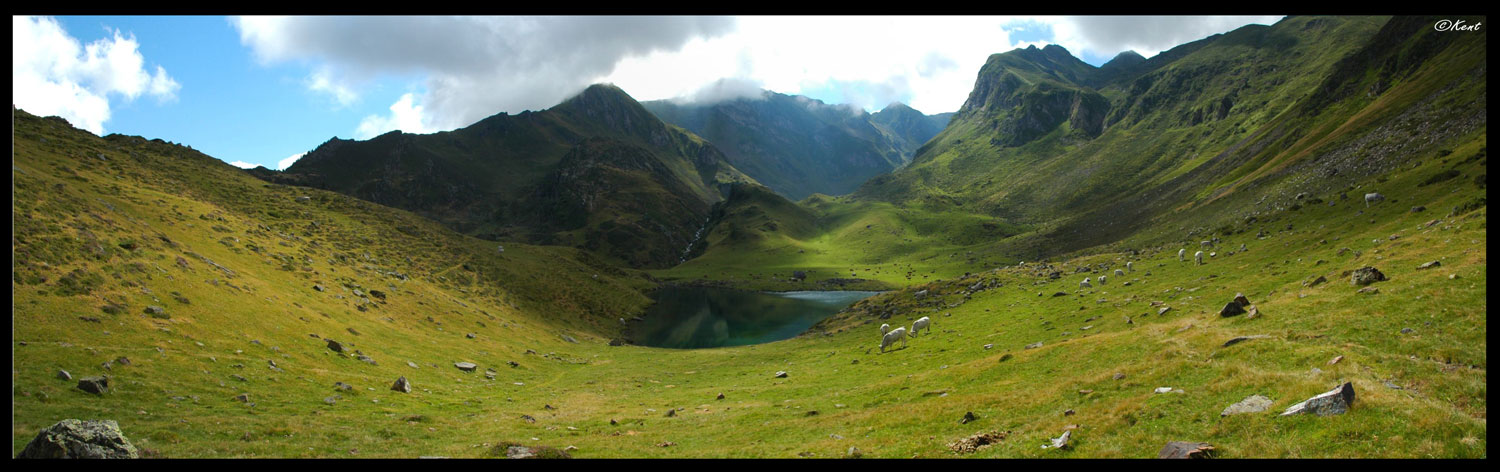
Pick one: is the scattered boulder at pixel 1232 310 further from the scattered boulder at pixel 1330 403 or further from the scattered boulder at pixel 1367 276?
the scattered boulder at pixel 1330 403

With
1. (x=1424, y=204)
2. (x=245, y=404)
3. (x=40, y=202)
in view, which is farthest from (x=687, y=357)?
(x=1424, y=204)

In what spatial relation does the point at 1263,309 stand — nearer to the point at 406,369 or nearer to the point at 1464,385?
the point at 1464,385

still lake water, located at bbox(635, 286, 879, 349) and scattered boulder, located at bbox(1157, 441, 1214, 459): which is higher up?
scattered boulder, located at bbox(1157, 441, 1214, 459)

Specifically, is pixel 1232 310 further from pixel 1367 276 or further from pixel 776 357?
pixel 776 357

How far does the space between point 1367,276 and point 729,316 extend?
111 metres

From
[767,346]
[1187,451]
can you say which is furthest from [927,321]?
[1187,451]

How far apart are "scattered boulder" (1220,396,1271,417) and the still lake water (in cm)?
7570

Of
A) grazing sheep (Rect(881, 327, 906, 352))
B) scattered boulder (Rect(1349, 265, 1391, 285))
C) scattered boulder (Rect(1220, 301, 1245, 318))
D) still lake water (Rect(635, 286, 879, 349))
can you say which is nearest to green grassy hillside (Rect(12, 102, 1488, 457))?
scattered boulder (Rect(1220, 301, 1245, 318))

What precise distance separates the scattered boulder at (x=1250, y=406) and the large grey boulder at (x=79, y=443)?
28079 mm

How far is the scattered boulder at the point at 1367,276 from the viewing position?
89.1 ft

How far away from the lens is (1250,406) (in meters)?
15.2

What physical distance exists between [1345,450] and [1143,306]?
3253 cm

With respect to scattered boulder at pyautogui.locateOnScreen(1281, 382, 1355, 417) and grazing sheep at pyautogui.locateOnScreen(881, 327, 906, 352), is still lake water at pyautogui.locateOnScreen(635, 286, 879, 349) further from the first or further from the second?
scattered boulder at pyautogui.locateOnScreen(1281, 382, 1355, 417)

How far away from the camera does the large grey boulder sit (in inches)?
556
